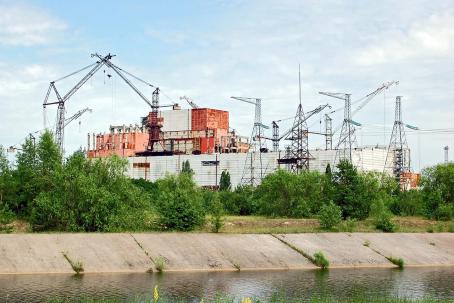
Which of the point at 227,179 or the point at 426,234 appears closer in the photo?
the point at 426,234

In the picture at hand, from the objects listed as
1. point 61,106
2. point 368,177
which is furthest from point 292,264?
point 61,106

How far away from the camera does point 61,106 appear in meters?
140

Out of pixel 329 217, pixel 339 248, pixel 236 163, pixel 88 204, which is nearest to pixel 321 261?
pixel 339 248

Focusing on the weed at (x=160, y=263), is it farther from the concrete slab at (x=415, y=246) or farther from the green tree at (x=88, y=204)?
the concrete slab at (x=415, y=246)

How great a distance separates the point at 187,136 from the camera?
171125 millimetres

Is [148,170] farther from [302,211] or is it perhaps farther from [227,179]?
[302,211]

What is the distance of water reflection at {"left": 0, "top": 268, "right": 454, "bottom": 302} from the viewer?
1270 inches

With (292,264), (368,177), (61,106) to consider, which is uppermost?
(61,106)

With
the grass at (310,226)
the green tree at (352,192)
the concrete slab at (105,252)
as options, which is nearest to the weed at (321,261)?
the grass at (310,226)

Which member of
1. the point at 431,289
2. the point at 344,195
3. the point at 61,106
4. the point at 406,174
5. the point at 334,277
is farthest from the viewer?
the point at 406,174

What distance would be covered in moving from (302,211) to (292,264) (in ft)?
76.7

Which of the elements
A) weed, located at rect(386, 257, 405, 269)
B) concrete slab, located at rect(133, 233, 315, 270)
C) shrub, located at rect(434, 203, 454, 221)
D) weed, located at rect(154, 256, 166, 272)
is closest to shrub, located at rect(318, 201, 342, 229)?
concrete slab, located at rect(133, 233, 315, 270)

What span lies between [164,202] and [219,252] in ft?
30.9

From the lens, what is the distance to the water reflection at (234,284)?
32.3 meters
